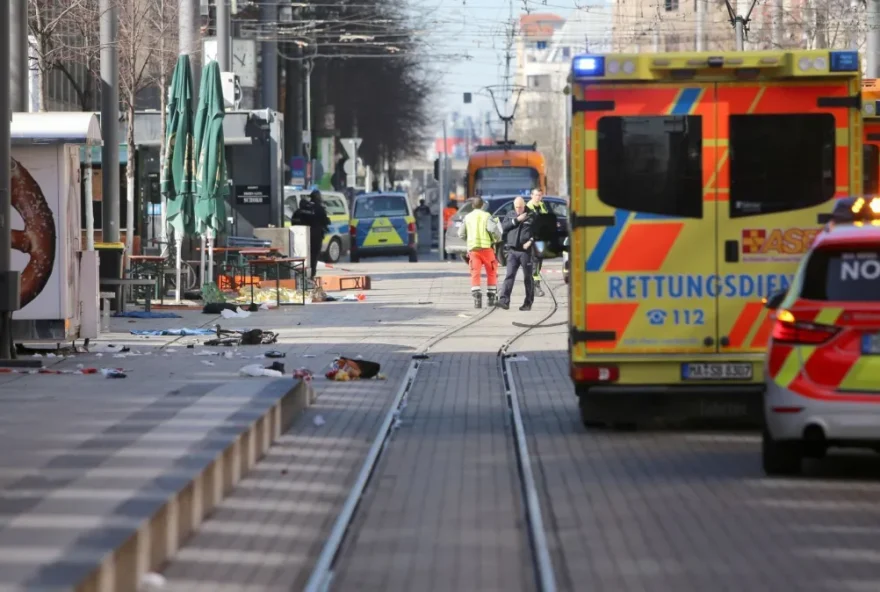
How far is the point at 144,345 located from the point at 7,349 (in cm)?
338

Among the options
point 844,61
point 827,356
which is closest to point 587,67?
point 844,61

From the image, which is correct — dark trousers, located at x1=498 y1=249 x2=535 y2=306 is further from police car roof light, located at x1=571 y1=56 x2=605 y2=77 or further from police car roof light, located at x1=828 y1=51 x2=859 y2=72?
police car roof light, located at x1=828 y1=51 x2=859 y2=72

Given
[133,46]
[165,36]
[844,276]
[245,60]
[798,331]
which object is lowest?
[798,331]

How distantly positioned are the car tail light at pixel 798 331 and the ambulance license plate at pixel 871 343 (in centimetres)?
18

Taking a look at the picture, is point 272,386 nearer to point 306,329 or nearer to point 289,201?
point 306,329

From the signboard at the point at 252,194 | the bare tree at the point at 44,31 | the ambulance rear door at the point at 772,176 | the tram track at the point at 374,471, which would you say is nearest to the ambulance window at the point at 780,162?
the ambulance rear door at the point at 772,176

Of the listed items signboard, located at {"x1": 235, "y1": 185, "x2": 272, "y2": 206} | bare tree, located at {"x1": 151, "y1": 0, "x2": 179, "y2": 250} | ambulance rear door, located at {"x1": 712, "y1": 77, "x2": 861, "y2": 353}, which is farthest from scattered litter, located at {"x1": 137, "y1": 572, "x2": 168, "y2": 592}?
signboard, located at {"x1": 235, "y1": 185, "x2": 272, "y2": 206}

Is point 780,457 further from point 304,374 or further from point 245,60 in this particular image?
point 245,60

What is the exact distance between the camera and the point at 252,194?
3912 cm

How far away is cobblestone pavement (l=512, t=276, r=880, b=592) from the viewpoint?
311 inches

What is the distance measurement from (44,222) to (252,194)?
2032 centimetres

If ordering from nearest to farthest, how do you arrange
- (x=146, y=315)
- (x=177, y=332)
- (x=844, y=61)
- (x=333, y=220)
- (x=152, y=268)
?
(x=844, y=61), (x=177, y=332), (x=146, y=315), (x=152, y=268), (x=333, y=220)

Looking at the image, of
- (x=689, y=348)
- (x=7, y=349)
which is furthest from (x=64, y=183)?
(x=689, y=348)

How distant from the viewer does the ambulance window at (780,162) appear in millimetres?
13109
